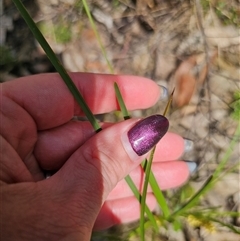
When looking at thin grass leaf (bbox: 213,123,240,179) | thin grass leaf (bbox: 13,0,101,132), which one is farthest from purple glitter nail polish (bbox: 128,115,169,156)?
thin grass leaf (bbox: 213,123,240,179)

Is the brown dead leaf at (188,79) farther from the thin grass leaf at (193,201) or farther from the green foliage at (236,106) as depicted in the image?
the thin grass leaf at (193,201)

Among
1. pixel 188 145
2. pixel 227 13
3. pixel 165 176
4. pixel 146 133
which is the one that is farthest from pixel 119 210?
pixel 227 13

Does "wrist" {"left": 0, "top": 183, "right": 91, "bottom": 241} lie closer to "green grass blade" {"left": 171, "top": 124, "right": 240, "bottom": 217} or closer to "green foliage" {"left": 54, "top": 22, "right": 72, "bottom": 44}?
"green grass blade" {"left": 171, "top": 124, "right": 240, "bottom": 217}

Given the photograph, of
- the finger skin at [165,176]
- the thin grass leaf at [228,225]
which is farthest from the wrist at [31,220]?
the thin grass leaf at [228,225]

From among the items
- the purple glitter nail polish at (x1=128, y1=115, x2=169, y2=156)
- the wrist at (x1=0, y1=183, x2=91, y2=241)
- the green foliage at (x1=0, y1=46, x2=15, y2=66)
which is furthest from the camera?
the green foliage at (x1=0, y1=46, x2=15, y2=66)

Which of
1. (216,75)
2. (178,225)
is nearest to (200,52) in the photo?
(216,75)

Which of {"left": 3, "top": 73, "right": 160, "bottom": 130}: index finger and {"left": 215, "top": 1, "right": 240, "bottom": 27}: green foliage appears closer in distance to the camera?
{"left": 3, "top": 73, "right": 160, "bottom": 130}: index finger

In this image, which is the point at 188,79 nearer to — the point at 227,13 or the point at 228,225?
the point at 227,13
